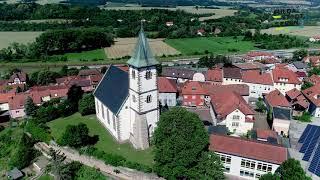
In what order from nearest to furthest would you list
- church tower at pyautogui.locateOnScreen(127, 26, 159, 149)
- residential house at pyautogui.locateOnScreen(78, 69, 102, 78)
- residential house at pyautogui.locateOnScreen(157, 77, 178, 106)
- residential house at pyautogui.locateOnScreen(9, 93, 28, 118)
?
1. church tower at pyautogui.locateOnScreen(127, 26, 159, 149)
2. residential house at pyautogui.locateOnScreen(9, 93, 28, 118)
3. residential house at pyautogui.locateOnScreen(157, 77, 178, 106)
4. residential house at pyautogui.locateOnScreen(78, 69, 102, 78)

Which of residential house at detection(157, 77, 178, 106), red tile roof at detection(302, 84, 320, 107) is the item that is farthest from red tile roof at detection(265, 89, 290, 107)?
residential house at detection(157, 77, 178, 106)

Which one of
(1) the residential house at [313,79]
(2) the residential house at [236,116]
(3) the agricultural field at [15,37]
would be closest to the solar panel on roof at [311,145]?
(2) the residential house at [236,116]

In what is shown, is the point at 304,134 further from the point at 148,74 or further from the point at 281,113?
the point at 148,74

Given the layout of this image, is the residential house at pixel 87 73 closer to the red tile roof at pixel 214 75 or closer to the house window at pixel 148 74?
the red tile roof at pixel 214 75

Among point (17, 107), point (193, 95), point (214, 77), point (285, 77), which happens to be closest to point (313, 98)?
point (285, 77)

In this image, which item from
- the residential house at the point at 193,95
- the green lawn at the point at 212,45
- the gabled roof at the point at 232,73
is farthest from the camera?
the green lawn at the point at 212,45

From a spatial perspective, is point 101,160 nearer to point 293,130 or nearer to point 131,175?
point 131,175

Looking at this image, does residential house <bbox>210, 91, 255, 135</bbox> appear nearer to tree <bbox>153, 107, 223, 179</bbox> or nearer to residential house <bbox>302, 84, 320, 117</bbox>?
tree <bbox>153, 107, 223, 179</bbox>
